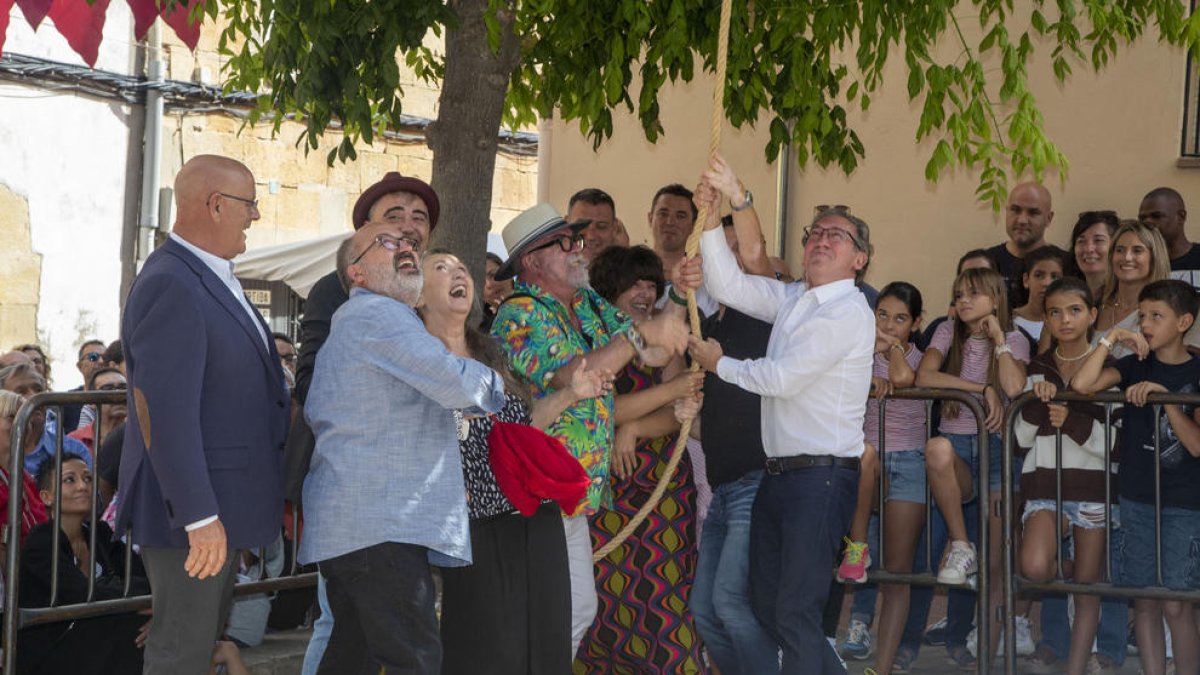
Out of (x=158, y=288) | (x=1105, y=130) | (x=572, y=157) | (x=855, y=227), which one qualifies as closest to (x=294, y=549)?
(x=158, y=288)

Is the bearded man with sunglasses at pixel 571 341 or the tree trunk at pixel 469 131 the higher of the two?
the tree trunk at pixel 469 131

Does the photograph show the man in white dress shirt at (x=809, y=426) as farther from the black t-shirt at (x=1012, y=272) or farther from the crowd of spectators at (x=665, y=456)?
the black t-shirt at (x=1012, y=272)

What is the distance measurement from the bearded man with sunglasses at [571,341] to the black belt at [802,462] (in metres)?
0.57

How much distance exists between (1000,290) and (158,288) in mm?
4161

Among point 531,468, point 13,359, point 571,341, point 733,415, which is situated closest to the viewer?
point 531,468

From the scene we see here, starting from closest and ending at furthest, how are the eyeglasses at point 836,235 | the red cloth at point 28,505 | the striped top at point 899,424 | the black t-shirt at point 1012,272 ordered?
the eyeglasses at point 836,235 < the red cloth at point 28,505 < the striped top at point 899,424 < the black t-shirt at point 1012,272

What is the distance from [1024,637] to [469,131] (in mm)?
3861

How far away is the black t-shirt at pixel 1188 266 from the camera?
7.98m

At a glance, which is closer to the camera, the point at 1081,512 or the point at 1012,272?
the point at 1081,512

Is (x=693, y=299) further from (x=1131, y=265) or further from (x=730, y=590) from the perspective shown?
(x=1131, y=265)

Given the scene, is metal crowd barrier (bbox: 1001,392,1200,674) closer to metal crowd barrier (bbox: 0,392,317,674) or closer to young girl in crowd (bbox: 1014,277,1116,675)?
young girl in crowd (bbox: 1014,277,1116,675)

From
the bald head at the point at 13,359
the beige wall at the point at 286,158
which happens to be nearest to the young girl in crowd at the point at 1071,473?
the bald head at the point at 13,359

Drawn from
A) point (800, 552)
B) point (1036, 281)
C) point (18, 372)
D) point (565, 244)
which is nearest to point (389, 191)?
point (565, 244)

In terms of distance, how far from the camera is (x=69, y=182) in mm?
18938
